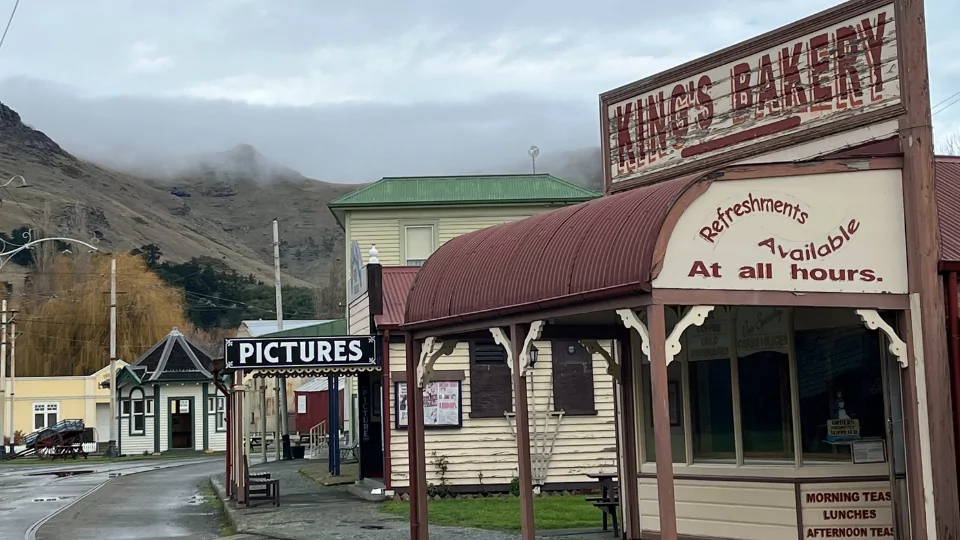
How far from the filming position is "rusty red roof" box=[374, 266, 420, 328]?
23.1 metres

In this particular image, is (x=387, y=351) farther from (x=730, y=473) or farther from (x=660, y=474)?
(x=660, y=474)

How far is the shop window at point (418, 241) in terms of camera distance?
34.1 meters

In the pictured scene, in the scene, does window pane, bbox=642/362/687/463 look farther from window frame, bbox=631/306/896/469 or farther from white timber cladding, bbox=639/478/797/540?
white timber cladding, bbox=639/478/797/540

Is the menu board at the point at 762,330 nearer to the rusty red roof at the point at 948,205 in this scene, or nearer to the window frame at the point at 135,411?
the rusty red roof at the point at 948,205

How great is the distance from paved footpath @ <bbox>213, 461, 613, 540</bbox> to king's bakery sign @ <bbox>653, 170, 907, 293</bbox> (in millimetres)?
6381

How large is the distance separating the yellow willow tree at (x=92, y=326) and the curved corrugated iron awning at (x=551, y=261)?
5837 cm

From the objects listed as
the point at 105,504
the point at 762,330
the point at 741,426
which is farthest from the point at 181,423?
the point at 762,330

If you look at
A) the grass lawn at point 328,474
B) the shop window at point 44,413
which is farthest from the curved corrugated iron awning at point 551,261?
the shop window at point 44,413

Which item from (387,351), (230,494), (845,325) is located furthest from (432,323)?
(230,494)

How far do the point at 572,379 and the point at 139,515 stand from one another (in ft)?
29.1

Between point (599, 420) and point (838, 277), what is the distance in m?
13.6

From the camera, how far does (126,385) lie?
55.1m

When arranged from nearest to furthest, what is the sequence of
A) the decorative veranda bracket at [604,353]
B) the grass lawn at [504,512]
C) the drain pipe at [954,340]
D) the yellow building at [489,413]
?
the drain pipe at [954,340]
the decorative veranda bracket at [604,353]
the grass lawn at [504,512]
the yellow building at [489,413]

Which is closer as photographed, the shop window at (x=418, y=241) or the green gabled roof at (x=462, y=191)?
the shop window at (x=418, y=241)
